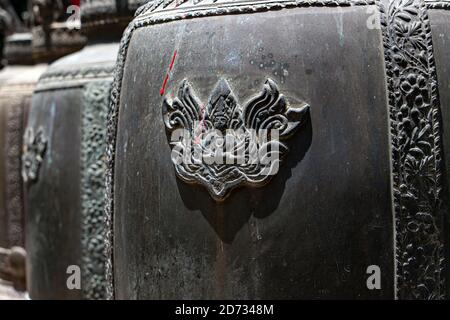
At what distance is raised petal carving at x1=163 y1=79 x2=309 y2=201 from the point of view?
2.54 m

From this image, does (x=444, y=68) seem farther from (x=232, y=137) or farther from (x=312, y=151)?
(x=232, y=137)

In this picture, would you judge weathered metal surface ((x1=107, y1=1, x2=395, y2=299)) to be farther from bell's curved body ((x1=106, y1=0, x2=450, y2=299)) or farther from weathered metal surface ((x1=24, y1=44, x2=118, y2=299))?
weathered metal surface ((x1=24, y1=44, x2=118, y2=299))

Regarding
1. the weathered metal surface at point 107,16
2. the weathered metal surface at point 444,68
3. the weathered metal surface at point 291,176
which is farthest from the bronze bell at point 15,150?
the weathered metal surface at point 444,68

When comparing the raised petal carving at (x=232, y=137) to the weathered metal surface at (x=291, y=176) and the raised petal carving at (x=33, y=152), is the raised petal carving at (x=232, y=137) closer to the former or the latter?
the weathered metal surface at (x=291, y=176)

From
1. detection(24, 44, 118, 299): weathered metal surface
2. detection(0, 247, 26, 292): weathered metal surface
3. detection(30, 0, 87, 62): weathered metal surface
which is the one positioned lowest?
detection(0, 247, 26, 292): weathered metal surface

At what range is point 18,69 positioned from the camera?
18.6ft

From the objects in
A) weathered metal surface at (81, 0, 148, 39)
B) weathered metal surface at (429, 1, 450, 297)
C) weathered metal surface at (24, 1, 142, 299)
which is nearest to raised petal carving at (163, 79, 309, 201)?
weathered metal surface at (429, 1, 450, 297)

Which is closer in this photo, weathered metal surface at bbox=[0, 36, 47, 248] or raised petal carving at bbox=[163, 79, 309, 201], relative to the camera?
raised petal carving at bbox=[163, 79, 309, 201]

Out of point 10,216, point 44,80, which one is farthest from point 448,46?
point 10,216

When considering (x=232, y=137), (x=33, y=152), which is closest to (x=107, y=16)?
(x=33, y=152)

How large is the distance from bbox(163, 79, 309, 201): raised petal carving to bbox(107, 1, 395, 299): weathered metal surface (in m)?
0.03

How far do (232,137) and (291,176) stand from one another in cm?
18
